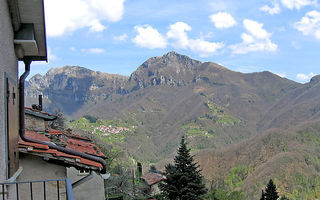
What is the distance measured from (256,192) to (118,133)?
115416mm

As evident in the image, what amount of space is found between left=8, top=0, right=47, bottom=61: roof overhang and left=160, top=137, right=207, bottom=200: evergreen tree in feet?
66.4

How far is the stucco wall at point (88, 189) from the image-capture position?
758cm

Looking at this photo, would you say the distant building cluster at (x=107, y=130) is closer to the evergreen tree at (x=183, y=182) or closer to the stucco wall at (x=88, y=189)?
the evergreen tree at (x=183, y=182)

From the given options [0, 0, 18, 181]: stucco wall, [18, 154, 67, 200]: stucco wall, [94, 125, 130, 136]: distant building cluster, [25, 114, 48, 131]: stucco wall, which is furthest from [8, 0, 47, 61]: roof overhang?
[94, 125, 130, 136]: distant building cluster

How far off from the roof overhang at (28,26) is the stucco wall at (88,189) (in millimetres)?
3336

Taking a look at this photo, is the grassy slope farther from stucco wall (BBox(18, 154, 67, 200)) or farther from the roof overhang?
the roof overhang

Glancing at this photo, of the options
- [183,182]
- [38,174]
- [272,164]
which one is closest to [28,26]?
[38,174]

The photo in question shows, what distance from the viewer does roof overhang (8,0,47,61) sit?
425 centimetres

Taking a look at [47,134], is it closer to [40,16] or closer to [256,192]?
[40,16]

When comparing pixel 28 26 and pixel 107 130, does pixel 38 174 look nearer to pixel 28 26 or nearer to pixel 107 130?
pixel 28 26

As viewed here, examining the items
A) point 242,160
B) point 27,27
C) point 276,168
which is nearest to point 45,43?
point 27,27

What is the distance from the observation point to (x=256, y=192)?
292ft

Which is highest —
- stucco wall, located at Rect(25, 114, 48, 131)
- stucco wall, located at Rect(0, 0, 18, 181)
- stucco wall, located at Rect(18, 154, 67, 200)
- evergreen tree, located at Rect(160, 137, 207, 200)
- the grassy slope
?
stucco wall, located at Rect(0, 0, 18, 181)

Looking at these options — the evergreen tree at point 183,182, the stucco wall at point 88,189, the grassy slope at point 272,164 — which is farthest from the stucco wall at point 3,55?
the grassy slope at point 272,164
